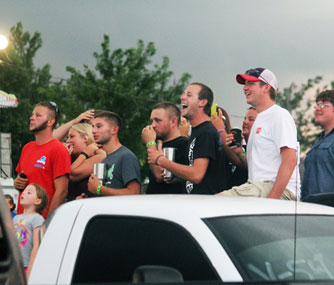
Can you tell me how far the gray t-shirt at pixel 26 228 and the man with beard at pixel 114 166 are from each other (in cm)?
46

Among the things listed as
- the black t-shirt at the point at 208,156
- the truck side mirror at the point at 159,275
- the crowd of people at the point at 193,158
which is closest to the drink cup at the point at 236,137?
the crowd of people at the point at 193,158

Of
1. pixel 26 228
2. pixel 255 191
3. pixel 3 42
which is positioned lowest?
pixel 26 228

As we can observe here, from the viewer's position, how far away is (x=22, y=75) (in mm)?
5359

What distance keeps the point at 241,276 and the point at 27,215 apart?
328 centimetres

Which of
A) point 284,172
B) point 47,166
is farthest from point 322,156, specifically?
point 47,166

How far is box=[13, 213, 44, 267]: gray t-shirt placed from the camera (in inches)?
203

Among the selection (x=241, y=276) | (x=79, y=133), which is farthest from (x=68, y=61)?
(x=79, y=133)

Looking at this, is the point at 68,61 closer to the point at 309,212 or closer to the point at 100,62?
the point at 309,212

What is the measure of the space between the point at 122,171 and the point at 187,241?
3074mm

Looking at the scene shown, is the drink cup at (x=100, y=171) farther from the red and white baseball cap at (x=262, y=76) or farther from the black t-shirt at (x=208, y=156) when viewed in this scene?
the red and white baseball cap at (x=262, y=76)

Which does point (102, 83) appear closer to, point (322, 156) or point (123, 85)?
point (123, 85)

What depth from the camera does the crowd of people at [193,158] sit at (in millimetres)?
4812

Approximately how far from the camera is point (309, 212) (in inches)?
115

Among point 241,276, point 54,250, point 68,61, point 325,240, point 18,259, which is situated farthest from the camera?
point 68,61
